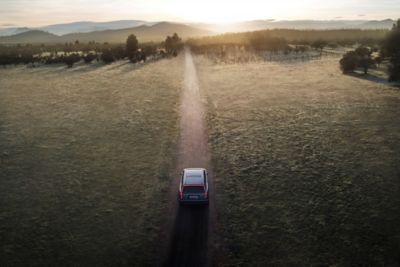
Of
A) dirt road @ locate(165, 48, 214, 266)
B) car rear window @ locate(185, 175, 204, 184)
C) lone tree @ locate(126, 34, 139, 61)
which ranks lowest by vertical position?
dirt road @ locate(165, 48, 214, 266)

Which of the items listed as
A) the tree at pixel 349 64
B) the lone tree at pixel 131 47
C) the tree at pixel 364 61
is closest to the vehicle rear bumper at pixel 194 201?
the tree at pixel 364 61

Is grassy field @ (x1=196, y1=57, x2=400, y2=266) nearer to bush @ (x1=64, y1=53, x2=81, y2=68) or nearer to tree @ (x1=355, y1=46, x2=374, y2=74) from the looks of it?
tree @ (x1=355, y1=46, x2=374, y2=74)

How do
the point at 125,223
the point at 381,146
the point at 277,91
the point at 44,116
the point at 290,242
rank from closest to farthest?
1. the point at 290,242
2. the point at 125,223
3. the point at 381,146
4. the point at 44,116
5. the point at 277,91

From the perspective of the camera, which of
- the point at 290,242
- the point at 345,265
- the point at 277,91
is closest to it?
the point at 345,265

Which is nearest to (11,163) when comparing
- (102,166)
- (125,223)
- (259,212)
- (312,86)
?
(102,166)

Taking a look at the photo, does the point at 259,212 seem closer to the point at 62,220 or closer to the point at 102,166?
the point at 62,220

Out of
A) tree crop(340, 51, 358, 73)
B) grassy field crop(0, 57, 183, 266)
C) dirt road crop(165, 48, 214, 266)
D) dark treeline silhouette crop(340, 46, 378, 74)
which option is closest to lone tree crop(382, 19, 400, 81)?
dark treeline silhouette crop(340, 46, 378, 74)

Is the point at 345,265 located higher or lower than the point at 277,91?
lower
